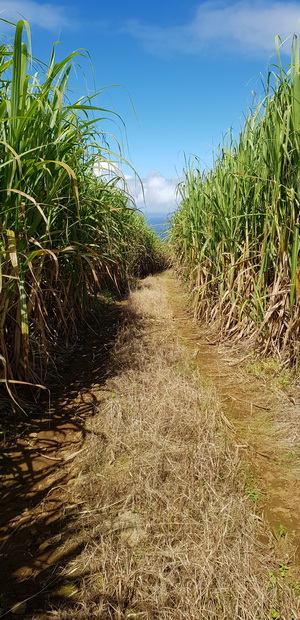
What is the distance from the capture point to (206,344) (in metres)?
3.65

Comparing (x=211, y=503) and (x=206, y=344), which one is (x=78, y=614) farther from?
(x=206, y=344)

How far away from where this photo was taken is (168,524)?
1.46 metres

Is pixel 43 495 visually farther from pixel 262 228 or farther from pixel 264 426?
pixel 262 228

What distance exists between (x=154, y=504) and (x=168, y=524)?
3.9 inches

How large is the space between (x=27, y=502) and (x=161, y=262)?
766 centimetres

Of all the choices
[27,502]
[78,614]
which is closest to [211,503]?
[78,614]

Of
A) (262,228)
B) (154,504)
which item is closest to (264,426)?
(154,504)

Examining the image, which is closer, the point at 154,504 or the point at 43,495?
the point at 154,504

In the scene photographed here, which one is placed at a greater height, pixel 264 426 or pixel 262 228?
pixel 262 228

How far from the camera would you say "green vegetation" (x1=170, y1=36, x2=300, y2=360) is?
8.43 feet

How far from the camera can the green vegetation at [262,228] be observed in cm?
257

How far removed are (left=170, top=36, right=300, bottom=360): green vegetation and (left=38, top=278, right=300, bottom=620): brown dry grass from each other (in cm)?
88

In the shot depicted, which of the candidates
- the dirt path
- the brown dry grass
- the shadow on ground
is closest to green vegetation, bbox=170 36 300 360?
the dirt path

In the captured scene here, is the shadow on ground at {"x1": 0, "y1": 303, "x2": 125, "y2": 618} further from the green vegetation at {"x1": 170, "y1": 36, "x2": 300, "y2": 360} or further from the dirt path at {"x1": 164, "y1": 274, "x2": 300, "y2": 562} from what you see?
the green vegetation at {"x1": 170, "y1": 36, "x2": 300, "y2": 360}
